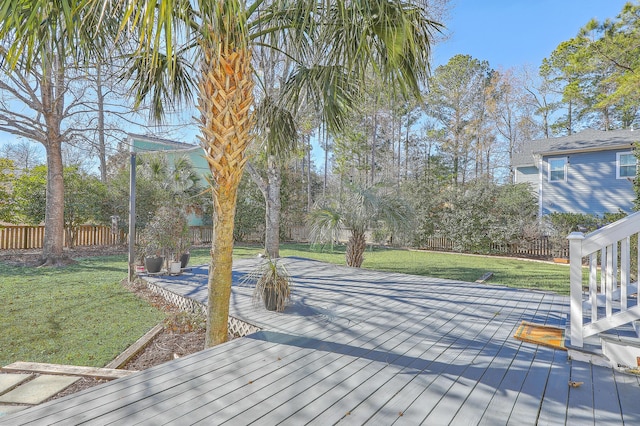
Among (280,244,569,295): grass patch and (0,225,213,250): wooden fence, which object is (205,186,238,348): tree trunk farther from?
(0,225,213,250): wooden fence

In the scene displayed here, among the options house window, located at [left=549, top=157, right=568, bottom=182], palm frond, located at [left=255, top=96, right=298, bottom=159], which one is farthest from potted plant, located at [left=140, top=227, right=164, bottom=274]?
house window, located at [left=549, top=157, right=568, bottom=182]

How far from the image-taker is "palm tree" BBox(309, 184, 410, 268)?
25.9 ft

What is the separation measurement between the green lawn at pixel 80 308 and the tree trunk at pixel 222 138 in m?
1.43

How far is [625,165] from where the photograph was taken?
14133mm

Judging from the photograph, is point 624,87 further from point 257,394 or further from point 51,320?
point 51,320

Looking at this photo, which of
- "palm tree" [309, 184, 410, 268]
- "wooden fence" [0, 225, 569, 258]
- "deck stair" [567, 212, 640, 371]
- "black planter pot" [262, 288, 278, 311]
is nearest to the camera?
"deck stair" [567, 212, 640, 371]

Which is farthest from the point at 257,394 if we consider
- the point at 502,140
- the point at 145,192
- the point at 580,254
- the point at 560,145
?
the point at 502,140

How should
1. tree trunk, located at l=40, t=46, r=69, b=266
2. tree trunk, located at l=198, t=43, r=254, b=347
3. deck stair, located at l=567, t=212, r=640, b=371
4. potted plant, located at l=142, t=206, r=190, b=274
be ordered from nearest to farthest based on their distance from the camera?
deck stair, located at l=567, t=212, r=640, b=371
tree trunk, located at l=198, t=43, r=254, b=347
potted plant, located at l=142, t=206, r=190, b=274
tree trunk, located at l=40, t=46, r=69, b=266

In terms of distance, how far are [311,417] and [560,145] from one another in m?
18.4

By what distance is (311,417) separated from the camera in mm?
2006

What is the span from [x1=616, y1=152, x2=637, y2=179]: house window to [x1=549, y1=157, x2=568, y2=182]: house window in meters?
1.83

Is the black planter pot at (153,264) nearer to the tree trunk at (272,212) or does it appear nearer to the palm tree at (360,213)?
the palm tree at (360,213)

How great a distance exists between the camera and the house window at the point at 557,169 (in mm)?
15477

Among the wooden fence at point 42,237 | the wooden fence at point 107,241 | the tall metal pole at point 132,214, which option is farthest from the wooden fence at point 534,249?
the tall metal pole at point 132,214
